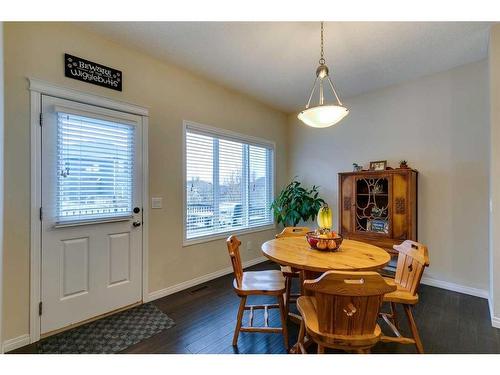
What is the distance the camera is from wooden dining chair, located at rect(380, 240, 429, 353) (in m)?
1.70

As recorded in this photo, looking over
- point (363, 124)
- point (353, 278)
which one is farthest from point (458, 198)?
point (353, 278)

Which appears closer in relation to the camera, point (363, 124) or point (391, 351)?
point (391, 351)

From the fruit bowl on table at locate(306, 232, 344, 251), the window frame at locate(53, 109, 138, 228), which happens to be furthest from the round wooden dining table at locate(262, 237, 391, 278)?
the window frame at locate(53, 109, 138, 228)

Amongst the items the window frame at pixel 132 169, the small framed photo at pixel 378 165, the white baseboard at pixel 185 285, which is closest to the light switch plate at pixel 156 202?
the window frame at pixel 132 169

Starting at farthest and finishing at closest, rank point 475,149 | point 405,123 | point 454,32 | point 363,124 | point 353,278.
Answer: point 363,124
point 405,123
point 475,149
point 454,32
point 353,278

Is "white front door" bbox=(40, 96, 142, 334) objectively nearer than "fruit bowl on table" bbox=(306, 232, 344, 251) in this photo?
No

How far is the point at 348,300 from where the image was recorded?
1.26 meters

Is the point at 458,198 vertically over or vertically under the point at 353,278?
over

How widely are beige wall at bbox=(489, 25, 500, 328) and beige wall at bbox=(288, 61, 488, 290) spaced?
69cm

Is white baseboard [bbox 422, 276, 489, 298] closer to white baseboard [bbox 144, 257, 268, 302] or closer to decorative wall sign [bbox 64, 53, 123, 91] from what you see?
white baseboard [bbox 144, 257, 268, 302]

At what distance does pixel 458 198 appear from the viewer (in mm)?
2924
